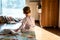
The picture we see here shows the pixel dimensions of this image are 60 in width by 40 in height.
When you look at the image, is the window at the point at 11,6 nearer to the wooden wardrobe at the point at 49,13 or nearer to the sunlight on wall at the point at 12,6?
the sunlight on wall at the point at 12,6

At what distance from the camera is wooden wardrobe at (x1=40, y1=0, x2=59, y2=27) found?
5.82 meters

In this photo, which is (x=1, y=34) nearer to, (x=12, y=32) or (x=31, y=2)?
(x=12, y=32)

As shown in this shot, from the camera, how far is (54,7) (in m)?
5.86

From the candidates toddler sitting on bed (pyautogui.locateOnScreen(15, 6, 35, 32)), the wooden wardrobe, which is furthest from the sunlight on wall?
toddler sitting on bed (pyautogui.locateOnScreen(15, 6, 35, 32))

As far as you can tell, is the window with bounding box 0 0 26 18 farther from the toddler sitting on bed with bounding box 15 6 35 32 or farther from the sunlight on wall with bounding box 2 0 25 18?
the toddler sitting on bed with bounding box 15 6 35 32

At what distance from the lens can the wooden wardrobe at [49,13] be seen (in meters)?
5.82

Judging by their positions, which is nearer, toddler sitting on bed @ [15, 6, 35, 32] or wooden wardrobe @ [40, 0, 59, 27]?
toddler sitting on bed @ [15, 6, 35, 32]

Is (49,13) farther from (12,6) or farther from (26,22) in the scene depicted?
(26,22)

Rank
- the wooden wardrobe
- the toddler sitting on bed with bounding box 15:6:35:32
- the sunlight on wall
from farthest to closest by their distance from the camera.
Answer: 1. the sunlight on wall
2. the wooden wardrobe
3. the toddler sitting on bed with bounding box 15:6:35:32

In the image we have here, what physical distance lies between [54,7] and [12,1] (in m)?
1.74

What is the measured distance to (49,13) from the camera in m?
5.89

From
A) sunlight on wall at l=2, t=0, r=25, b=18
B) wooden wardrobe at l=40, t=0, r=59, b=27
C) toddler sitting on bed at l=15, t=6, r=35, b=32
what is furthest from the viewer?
sunlight on wall at l=2, t=0, r=25, b=18

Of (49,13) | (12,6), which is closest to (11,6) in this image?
(12,6)

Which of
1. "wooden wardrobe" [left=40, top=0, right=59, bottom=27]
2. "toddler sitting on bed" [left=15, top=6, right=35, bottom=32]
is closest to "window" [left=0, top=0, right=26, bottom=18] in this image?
"wooden wardrobe" [left=40, top=0, right=59, bottom=27]
